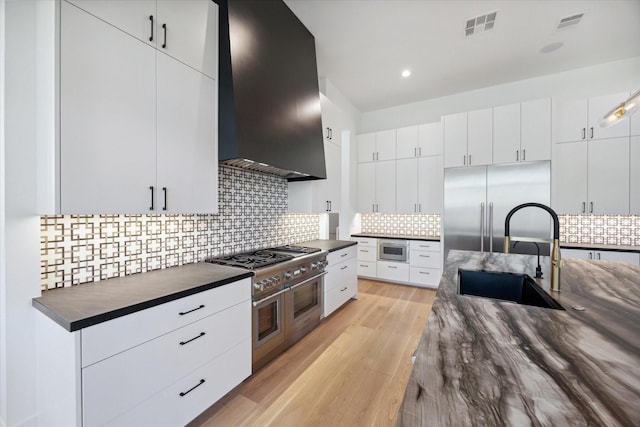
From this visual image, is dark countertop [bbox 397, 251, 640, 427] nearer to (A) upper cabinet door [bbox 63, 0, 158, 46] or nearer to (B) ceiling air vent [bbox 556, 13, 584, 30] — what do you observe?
(A) upper cabinet door [bbox 63, 0, 158, 46]

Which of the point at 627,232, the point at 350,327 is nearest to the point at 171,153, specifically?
the point at 350,327

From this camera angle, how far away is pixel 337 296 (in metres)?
3.25

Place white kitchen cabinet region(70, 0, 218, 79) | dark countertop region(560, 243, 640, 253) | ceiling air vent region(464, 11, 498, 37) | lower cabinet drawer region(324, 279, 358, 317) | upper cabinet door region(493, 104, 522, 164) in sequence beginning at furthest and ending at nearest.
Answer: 1. upper cabinet door region(493, 104, 522, 164)
2. dark countertop region(560, 243, 640, 253)
3. lower cabinet drawer region(324, 279, 358, 317)
4. ceiling air vent region(464, 11, 498, 37)
5. white kitchen cabinet region(70, 0, 218, 79)

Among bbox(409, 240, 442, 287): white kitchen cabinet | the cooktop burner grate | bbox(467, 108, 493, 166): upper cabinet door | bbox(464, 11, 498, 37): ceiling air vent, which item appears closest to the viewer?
the cooktop burner grate

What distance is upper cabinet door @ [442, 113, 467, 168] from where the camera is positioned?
3.98m

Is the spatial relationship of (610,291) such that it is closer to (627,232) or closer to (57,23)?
(57,23)

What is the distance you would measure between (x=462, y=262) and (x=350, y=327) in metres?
1.58

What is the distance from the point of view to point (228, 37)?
1.94 meters

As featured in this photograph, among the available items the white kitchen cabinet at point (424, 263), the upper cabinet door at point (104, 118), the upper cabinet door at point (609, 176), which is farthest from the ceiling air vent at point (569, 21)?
the upper cabinet door at point (104, 118)

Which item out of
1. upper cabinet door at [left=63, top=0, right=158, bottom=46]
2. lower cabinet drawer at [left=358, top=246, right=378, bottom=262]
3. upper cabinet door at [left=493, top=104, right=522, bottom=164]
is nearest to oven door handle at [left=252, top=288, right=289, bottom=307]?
upper cabinet door at [left=63, top=0, right=158, bottom=46]

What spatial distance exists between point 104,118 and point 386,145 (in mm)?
4284

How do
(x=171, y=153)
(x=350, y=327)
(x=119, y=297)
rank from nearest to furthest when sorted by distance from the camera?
(x=119, y=297)
(x=171, y=153)
(x=350, y=327)

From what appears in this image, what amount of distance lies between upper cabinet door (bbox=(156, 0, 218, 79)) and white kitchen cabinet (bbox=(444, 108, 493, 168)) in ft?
11.7

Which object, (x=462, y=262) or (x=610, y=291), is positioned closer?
(x=610, y=291)
